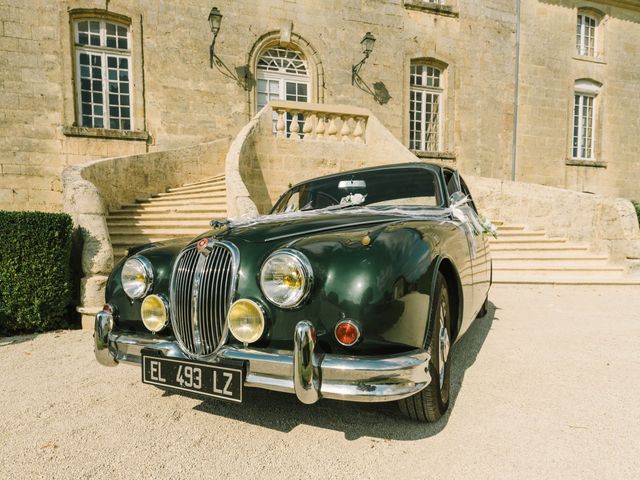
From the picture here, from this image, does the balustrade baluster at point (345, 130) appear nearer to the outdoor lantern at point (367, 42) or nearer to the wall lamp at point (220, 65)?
the wall lamp at point (220, 65)

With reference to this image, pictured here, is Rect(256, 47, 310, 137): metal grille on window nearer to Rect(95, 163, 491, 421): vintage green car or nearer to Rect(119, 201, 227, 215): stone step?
Rect(119, 201, 227, 215): stone step

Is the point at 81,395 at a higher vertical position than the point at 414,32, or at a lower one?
lower

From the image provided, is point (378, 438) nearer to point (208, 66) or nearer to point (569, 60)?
point (208, 66)

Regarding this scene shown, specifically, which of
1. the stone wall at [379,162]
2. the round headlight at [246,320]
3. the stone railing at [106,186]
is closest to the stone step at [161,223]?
the stone railing at [106,186]

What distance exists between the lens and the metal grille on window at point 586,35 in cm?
1600

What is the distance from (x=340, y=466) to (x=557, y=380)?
1.85 meters

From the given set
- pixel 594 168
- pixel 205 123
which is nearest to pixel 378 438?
pixel 205 123

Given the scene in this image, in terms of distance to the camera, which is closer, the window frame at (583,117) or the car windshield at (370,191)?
the car windshield at (370,191)

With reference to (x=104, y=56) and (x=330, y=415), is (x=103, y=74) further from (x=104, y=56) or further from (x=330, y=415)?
(x=330, y=415)

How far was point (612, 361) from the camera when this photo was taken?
343 centimetres

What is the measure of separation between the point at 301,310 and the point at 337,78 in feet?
40.6

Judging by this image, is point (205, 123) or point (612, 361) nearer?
point (612, 361)

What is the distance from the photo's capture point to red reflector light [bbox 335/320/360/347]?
1894 mm

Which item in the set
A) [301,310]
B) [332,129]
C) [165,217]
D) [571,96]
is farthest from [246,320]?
[571,96]
